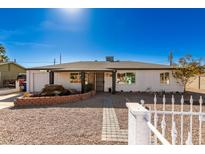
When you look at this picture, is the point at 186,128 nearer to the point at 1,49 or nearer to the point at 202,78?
the point at 202,78

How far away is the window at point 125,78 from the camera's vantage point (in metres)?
16.6

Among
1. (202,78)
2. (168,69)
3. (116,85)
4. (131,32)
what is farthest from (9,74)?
(202,78)

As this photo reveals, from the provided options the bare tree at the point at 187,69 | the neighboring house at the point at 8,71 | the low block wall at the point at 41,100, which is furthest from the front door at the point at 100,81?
the neighboring house at the point at 8,71

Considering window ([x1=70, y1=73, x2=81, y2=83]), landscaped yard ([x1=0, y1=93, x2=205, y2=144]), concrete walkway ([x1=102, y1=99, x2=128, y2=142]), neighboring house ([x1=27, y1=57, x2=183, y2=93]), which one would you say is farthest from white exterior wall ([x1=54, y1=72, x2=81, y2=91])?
concrete walkway ([x1=102, y1=99, x2=128, y2=142])

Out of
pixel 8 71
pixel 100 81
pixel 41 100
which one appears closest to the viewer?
pixel 41 100

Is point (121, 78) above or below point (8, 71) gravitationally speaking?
below

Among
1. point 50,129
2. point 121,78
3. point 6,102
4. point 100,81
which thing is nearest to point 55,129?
point 50,129

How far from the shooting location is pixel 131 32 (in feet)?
47.3

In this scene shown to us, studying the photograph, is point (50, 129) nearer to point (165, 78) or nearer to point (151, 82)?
point (151, 82)

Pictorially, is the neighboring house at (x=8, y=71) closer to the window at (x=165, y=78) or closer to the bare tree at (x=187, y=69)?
the window at (x=165, y=78)

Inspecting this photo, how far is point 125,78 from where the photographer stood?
1666 centimetres

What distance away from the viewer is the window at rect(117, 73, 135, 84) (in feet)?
54.3
